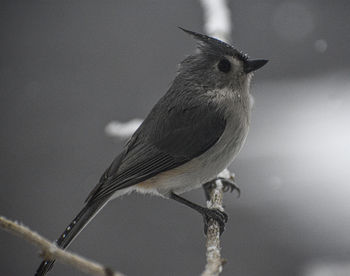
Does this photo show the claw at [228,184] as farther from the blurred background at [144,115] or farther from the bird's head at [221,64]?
the bird's head at [221,64]

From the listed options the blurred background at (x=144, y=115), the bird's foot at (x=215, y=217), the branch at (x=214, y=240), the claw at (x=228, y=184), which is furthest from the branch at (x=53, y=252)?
the blurred background at (x=144, y=115)

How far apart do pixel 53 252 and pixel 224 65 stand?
1.98m

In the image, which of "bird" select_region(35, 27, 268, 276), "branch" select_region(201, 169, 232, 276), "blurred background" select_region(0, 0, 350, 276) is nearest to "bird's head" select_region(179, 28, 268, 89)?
"bird" select_region(35, 27, 268, 276)

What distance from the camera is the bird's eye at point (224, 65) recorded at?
9.80ft

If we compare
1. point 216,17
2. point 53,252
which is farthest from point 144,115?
point 53,252

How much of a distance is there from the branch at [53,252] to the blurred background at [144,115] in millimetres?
2503

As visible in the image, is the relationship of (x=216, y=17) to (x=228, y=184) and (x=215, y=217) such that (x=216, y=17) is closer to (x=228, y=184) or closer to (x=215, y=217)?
(x=228, y=184)

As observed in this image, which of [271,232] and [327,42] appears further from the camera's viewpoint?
[327,42]

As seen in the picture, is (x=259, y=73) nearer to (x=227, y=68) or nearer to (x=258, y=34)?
(x=258, y=34)

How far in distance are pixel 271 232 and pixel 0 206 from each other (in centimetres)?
257

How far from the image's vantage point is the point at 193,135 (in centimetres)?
294

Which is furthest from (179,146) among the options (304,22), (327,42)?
(304,22)

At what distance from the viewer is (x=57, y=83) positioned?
5852 millimetres

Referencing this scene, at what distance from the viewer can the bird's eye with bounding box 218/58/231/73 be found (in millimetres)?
2988
